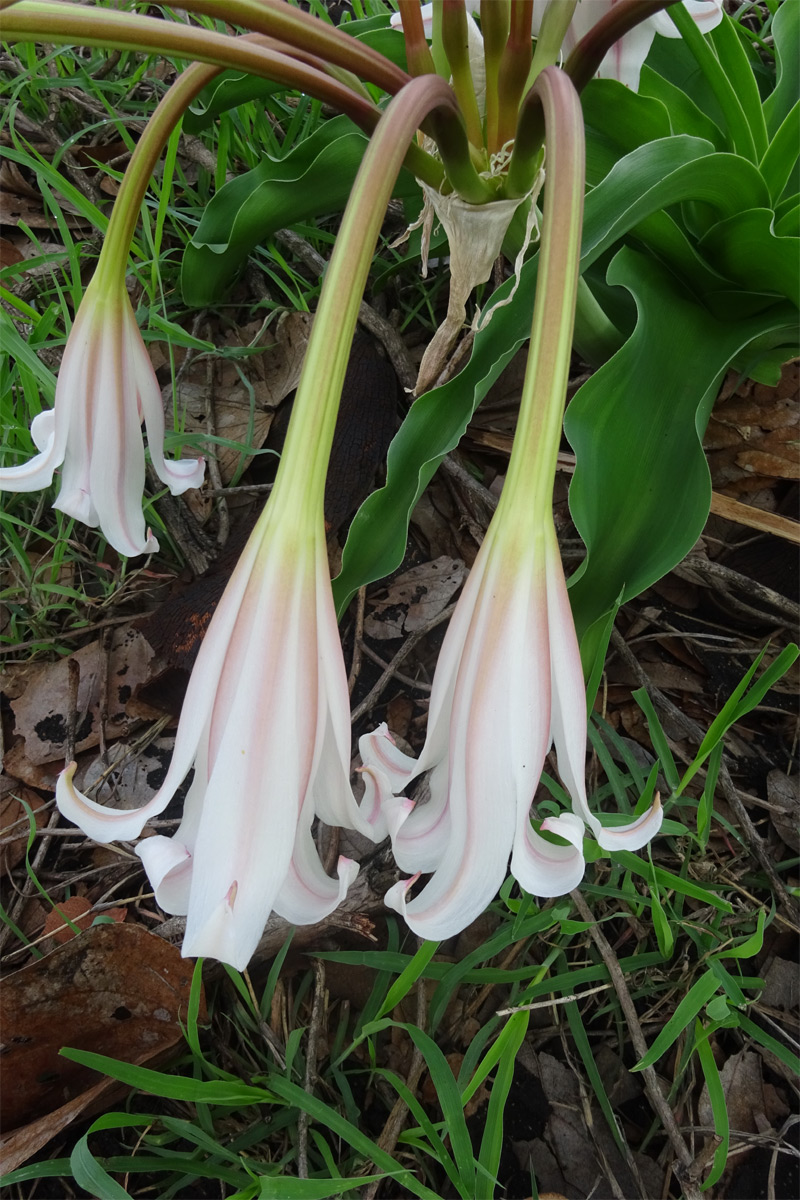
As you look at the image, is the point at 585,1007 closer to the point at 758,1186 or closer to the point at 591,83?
the point at 758,1186

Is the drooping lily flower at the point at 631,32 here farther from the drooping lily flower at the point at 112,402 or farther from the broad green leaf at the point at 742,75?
the drooping lily flower at the point at 112,402

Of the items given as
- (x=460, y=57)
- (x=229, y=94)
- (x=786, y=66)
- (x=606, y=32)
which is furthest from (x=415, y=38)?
(x=786, y=66)

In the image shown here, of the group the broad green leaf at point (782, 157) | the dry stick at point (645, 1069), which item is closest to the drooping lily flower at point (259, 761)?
the dry stick at point (645, 1069)

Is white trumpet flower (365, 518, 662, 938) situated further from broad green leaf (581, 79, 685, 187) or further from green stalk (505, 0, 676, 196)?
broad green leaf (581, 79, 685, 187)

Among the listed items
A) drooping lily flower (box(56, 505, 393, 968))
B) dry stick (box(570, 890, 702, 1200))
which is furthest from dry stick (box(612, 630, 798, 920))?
drooping lily flower (box(56, 505, 393, 968))

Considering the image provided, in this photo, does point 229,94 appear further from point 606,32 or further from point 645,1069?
point 645,1069

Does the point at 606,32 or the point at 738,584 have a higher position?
the point at 606,32

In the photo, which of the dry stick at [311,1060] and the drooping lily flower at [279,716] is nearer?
the drooping lily flower at [279,716]

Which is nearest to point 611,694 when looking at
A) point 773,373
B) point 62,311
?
point 773,373
